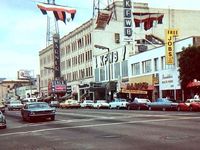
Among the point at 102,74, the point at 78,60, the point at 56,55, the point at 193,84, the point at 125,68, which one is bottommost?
the point at 193,84

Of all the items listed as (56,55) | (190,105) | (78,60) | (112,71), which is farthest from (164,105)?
(56,55)

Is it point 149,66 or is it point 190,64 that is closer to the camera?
point 190,64

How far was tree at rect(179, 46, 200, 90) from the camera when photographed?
4647 cm

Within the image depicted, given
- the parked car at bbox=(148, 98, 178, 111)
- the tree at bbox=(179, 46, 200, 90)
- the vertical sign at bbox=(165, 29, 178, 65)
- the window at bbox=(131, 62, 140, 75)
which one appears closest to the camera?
the parked car at bbox=(148, 98, 178, 111)

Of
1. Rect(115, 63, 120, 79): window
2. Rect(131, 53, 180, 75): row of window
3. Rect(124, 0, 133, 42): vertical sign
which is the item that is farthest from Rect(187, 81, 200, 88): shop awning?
Rect(115, 63, 120, 79): window

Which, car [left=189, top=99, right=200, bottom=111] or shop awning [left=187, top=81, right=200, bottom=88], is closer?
car [left=189, top=99, right=200, bottom=111]

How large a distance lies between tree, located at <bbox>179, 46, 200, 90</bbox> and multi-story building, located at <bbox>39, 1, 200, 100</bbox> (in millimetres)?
19453

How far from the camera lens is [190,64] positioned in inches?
1842

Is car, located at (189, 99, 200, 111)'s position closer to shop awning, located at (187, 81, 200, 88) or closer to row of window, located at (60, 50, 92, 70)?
shop awning, located at (187, 81, 200, 88)

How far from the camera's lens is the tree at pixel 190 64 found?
1829 inches

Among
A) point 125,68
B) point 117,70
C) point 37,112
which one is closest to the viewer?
point 37,112

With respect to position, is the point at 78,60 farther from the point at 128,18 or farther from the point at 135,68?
the point at 128,18

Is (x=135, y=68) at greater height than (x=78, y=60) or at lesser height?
lesser

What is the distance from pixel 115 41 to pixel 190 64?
38.5 meters
